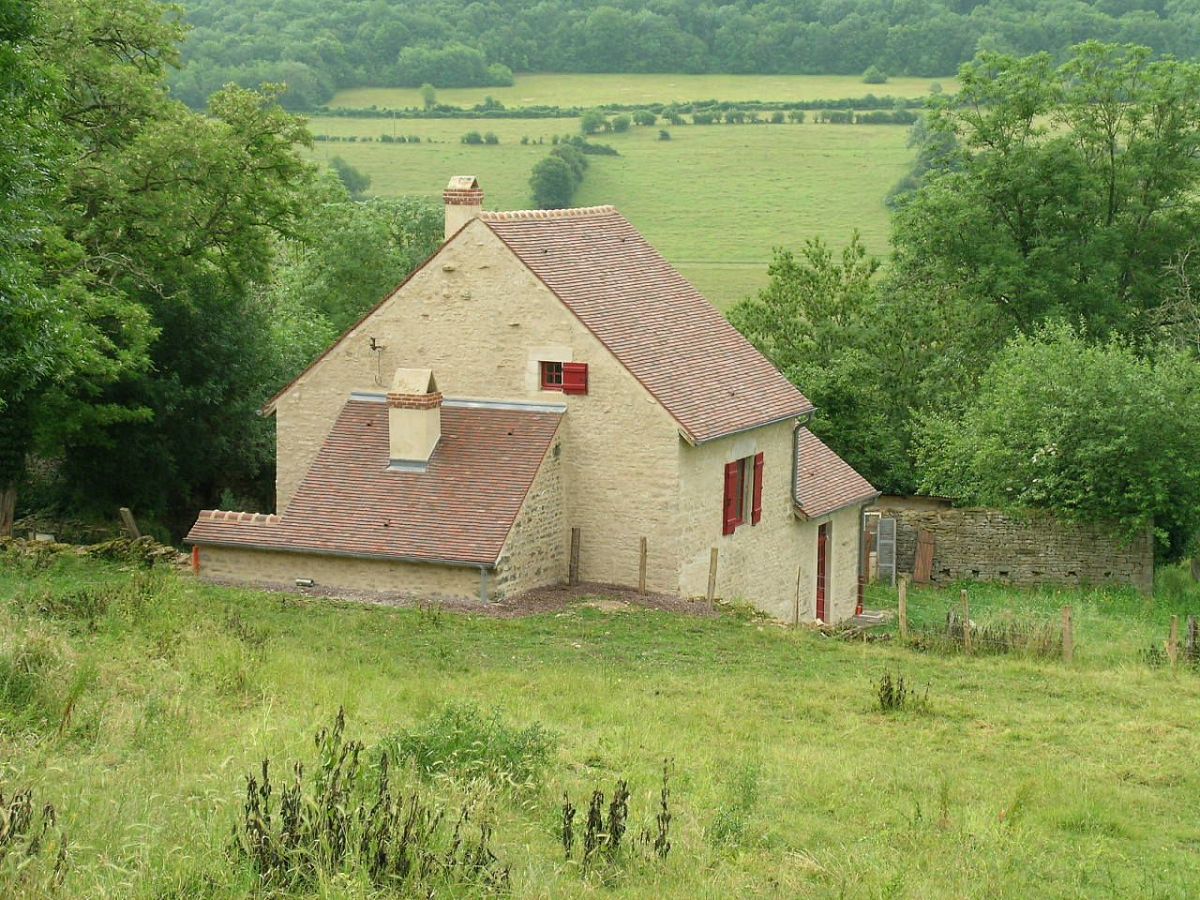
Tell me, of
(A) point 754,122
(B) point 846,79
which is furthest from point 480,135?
(B) point 846,79

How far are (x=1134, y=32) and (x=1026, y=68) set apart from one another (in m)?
54.2

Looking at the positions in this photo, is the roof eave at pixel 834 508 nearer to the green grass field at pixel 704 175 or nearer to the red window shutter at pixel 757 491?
the red window shutter at pixel 757 491

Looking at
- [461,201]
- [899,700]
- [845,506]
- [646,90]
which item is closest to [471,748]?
[899,700]

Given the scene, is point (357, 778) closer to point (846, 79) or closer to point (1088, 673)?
point (1088, 673)

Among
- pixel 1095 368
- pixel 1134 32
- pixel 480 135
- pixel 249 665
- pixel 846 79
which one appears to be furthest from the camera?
pixel 846 79

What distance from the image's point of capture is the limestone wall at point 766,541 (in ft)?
88.7

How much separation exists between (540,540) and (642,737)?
472 inches

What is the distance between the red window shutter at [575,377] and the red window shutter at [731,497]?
3074 mm

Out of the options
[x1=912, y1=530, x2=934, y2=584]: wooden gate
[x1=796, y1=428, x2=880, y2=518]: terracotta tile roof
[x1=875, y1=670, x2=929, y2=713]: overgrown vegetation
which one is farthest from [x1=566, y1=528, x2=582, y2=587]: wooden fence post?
[x1=912, y1=530, x2=934, y2=584]: wooden gate

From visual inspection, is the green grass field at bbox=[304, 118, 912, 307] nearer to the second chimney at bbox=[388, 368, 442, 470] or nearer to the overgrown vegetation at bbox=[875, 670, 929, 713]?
the second chimney at bbox=[388, 368, 442, 470]

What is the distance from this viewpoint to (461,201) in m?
28.2

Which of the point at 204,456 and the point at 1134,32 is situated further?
the point at 1134,32

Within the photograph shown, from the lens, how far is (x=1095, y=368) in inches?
1378

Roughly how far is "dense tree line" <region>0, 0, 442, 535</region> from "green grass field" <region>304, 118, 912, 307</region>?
147ft
